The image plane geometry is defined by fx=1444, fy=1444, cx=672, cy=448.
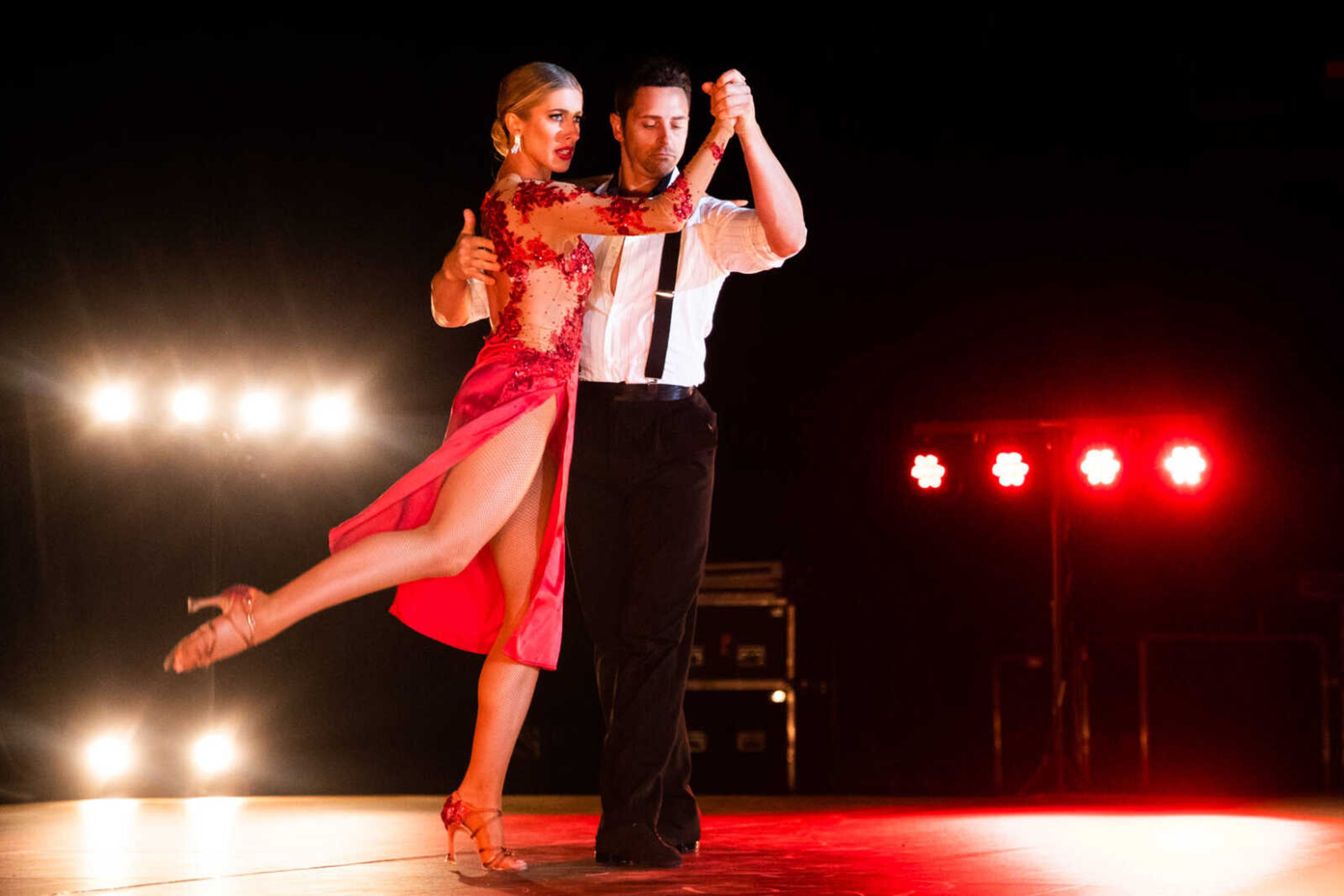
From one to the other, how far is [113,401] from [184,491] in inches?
19.7

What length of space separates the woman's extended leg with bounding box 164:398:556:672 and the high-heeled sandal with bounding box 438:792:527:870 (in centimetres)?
40

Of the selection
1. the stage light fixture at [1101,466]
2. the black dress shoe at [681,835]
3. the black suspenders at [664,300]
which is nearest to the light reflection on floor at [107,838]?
the black dress shoe at [681,835]

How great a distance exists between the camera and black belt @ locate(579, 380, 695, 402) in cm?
261

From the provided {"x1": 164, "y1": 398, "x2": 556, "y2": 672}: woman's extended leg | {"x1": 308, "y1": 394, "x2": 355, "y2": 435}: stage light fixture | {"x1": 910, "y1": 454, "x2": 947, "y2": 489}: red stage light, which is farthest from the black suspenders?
{"x1": 308, "y1": 394, "x2": 355, "y2": 435}: stage light fixture

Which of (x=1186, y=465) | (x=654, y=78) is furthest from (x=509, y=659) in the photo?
(x=1186, y=465)

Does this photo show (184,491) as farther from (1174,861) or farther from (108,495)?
(1174,861)

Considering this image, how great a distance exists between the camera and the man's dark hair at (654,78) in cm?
261

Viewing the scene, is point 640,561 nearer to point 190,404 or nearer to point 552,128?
point 552,128

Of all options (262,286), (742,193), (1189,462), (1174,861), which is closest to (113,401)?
(262,286)

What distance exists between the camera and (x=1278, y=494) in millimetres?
5984

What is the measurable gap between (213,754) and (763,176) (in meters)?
4.32

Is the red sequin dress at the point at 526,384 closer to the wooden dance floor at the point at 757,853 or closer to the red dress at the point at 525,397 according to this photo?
the red dress at the point at 525,397

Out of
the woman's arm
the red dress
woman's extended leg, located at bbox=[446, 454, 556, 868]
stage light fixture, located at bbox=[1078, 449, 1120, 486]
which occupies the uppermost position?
the woman's arm

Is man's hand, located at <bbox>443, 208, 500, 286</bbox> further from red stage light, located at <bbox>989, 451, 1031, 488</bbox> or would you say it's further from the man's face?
red stage light, located at <bbox>989, 451, 1031, 488</bbox>
